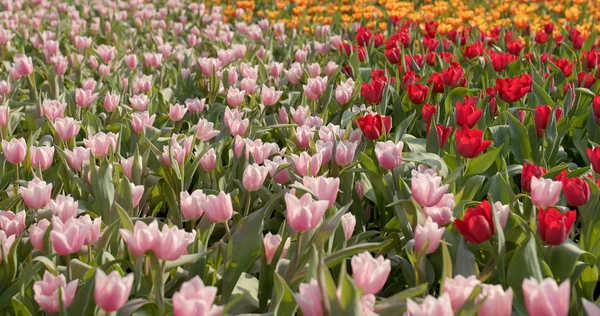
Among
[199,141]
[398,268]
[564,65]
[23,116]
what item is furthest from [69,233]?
[564,65]

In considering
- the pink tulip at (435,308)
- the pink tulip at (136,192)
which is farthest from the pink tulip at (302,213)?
the pink tulip at (136,192)

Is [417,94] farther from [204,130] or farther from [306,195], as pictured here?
[306,195]

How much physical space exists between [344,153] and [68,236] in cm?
101

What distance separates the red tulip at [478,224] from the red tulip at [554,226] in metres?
0.12

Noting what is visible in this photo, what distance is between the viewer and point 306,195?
5.52 feet

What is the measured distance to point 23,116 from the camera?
3566mm

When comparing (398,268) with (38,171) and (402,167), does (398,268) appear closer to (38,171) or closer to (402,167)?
(402,167)

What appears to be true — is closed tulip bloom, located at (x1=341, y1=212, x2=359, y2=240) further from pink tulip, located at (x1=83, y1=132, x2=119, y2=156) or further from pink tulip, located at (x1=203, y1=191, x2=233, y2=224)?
pink tulip, located at (x1=83, y1=132, x2=119, y2=156)

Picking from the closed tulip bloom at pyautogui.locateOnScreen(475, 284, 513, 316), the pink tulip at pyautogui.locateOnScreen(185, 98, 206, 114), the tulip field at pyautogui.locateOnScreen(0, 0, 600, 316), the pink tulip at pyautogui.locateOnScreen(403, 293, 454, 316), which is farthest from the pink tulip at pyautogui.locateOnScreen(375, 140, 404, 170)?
the pink tulip at pyautogui.locateOnScreen(185, 98, 206, 114)

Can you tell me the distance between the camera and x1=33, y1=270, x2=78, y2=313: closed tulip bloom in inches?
58.7

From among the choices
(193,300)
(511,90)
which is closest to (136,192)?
(193,300)

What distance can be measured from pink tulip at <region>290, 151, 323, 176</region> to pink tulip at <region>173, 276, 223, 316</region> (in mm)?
928

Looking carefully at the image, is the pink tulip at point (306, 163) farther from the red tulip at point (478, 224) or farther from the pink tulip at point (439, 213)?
the red tulip at point (478, 224)

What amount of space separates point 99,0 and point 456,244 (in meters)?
6.77
